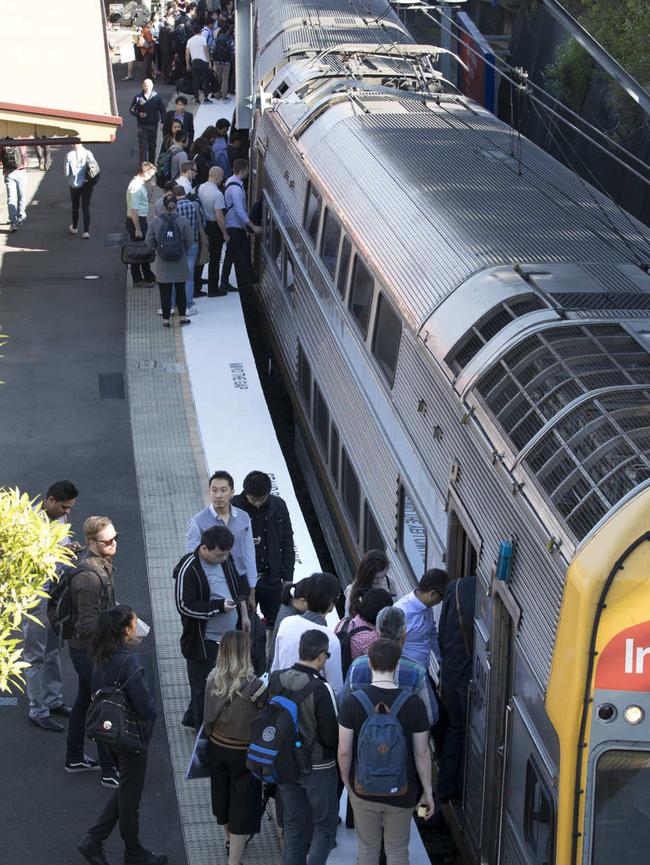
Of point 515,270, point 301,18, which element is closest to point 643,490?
point 515,270

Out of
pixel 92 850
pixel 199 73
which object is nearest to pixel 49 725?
pixel 92 850

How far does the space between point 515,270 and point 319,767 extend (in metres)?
3.16

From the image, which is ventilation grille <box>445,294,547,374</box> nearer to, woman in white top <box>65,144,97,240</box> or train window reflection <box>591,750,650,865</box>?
train window reflection <box>591,750,650,865</box>

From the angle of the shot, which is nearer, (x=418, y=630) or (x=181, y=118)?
(x=418, y=630)

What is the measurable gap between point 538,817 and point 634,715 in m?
0.86

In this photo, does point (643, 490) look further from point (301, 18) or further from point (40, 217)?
point (40, 217)

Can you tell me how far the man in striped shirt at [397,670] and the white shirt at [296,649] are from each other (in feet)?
0.47

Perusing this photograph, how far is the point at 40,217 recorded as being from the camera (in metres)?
20.9

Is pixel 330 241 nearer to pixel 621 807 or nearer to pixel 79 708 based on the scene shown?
pixel 79 708

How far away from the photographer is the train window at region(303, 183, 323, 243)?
12.5 m

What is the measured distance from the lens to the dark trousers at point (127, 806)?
7.56m

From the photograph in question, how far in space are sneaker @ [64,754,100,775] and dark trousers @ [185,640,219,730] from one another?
0.69 m

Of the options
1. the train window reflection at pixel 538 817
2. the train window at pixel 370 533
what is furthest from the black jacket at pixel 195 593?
the train window reflection at pixel 538 817

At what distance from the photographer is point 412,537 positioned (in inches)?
353
